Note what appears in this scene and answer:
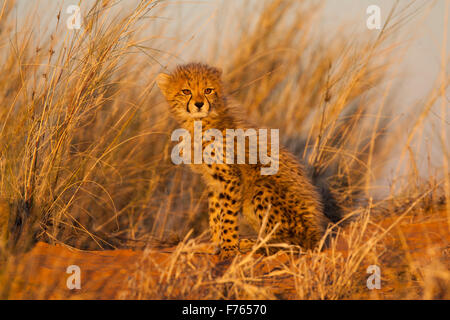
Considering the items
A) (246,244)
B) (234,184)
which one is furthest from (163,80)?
(246,244)

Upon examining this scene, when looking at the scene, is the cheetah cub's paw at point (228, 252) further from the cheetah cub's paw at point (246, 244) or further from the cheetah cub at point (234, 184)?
the cheetah cub's paw at point (246, 244)

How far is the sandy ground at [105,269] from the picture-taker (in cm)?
241

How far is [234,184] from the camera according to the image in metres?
3.70

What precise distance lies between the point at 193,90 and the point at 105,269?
5.37ft

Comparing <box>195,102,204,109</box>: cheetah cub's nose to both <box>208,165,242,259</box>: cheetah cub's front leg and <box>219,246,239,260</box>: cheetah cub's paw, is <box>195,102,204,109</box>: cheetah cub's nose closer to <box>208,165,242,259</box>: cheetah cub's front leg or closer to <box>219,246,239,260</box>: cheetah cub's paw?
<box>208,165,242,259</box>: cheetah cub's front leg

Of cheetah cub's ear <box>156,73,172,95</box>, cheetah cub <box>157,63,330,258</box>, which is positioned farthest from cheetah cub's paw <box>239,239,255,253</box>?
cheetah cub's ear <box>156,73,172,95</box>

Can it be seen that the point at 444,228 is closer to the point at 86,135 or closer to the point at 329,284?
the point at 329,284

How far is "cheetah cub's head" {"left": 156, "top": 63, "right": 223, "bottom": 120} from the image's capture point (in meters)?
3.83

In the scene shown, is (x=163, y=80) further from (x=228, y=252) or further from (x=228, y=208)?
(x=228, y=252)

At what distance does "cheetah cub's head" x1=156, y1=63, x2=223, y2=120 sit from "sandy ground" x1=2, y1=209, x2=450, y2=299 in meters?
1.12

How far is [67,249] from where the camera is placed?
10.5ft

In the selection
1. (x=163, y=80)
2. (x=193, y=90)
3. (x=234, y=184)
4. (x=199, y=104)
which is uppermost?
(x=163, y=80)

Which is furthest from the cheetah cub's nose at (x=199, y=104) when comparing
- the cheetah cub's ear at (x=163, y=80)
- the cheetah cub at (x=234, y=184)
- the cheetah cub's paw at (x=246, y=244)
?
the cheetah cub's paw at (x=246, y=244)

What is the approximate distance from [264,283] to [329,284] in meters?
0.34
